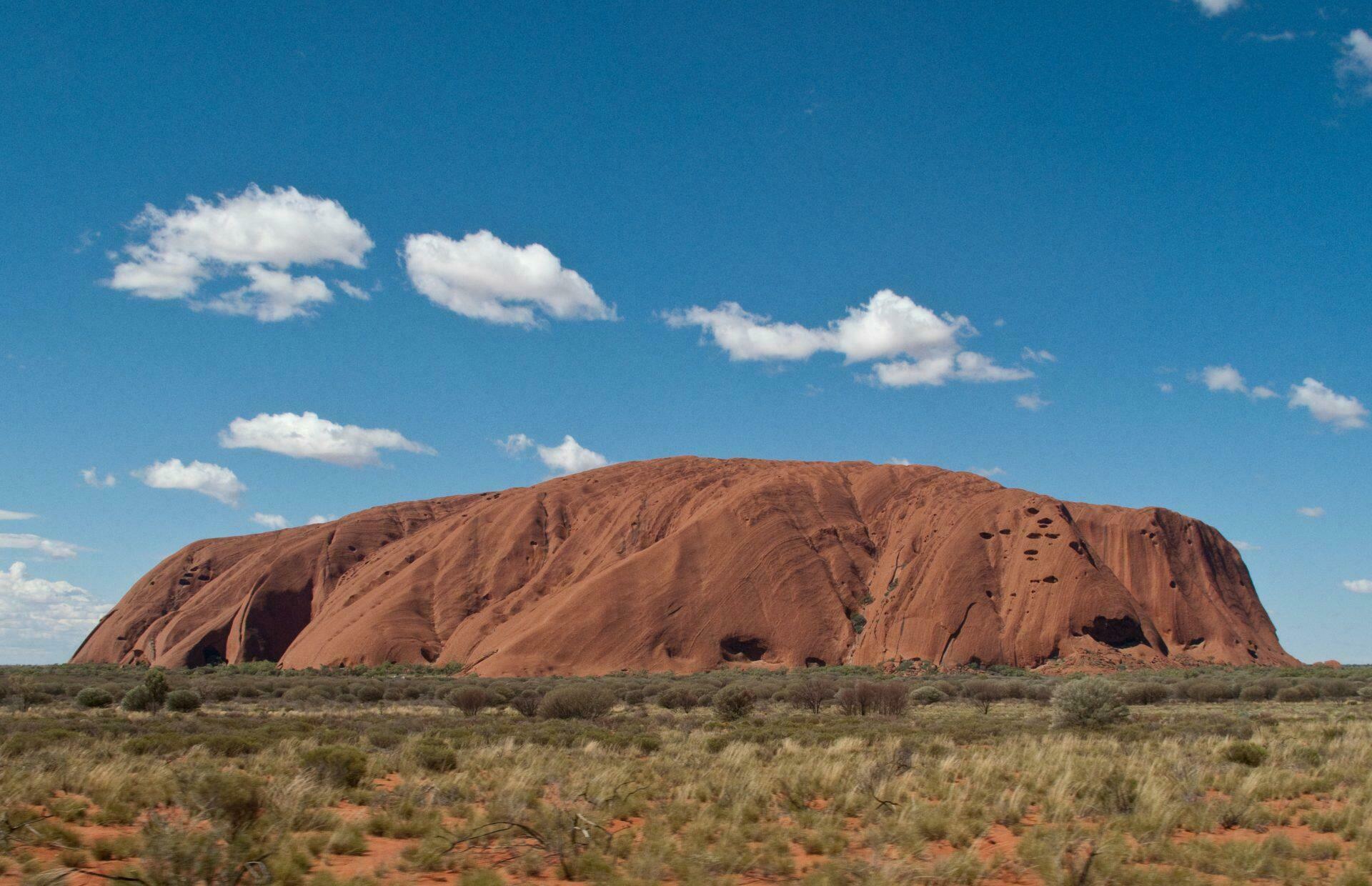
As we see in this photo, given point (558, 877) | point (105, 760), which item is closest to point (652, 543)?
point (105, 760)

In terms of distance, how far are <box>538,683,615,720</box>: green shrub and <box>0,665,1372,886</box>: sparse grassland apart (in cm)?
311

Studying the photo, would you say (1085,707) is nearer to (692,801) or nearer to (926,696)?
(692,801)

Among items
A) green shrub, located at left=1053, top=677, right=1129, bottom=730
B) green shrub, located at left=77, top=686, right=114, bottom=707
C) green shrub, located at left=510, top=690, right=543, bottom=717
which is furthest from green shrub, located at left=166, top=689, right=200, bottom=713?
green shrub, located at left=1053, top=677, right=1129, bottom=730

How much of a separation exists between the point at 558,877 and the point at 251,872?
2.83m

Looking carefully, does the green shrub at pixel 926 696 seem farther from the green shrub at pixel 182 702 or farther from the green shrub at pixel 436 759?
the green shrub at pixel 182 702

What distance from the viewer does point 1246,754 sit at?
1645 centimetres

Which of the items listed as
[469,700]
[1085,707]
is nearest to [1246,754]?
[1085,707]

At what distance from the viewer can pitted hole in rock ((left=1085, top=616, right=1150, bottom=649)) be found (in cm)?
6950

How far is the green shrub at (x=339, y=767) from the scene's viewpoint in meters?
13.5

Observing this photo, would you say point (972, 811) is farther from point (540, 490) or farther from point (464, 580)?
point (540, 490)

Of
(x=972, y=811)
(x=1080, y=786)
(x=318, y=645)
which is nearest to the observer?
(x=972, y=811)

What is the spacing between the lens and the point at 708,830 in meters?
10.6

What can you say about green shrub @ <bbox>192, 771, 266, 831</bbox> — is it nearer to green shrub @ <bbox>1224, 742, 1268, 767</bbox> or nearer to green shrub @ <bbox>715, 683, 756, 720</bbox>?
green shrub @ <bbox>1224, 742, 1268, 767</bbox>

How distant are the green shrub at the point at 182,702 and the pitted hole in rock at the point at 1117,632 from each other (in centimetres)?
6147
